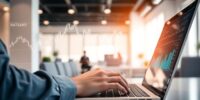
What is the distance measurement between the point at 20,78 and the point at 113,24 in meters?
13.5

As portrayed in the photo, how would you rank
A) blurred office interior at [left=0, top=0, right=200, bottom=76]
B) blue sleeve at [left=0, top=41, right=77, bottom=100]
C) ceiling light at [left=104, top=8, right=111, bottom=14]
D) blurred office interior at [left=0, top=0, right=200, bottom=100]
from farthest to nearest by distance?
1. ceiling light at [left=104, top=8, right=111, bottom=14]
2. blurred office interior at [left=0, top=0, right=200, bottom=76]
3. blurred office interior at [left=0, top=0, right=200, bottom=100]
4. blue sleeve at [left=0, top=41, right=77, bottom=100]

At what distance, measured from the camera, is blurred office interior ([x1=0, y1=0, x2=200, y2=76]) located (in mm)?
5551

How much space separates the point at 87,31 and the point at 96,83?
4.65 m

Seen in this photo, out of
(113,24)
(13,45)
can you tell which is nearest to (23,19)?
(13,45)

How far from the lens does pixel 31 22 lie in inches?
271

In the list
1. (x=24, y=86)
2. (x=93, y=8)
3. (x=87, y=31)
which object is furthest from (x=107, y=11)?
(x=24, y=86)

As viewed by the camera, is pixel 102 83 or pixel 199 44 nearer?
pixel 102 83

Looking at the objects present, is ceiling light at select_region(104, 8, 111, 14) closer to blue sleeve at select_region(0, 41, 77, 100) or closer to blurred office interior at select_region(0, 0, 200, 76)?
blurred office interior at select_region(0, 0, 200, 76)

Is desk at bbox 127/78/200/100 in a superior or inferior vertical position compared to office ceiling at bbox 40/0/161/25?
inferior

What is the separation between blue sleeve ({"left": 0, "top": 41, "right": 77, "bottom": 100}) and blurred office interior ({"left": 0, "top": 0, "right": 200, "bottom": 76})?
2464 mm

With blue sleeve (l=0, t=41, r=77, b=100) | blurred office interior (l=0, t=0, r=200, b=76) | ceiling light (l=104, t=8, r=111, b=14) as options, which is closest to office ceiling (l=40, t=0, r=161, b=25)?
blurred office interior (l=0, t=0, r=200, b=76)

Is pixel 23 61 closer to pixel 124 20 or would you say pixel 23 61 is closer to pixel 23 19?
pixel 23 19

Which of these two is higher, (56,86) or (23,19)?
(23,19)

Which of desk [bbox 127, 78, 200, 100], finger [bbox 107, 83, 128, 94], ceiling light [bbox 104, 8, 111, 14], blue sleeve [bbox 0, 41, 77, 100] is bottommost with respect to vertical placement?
desk [bbox 127, 78, 200, 100]
